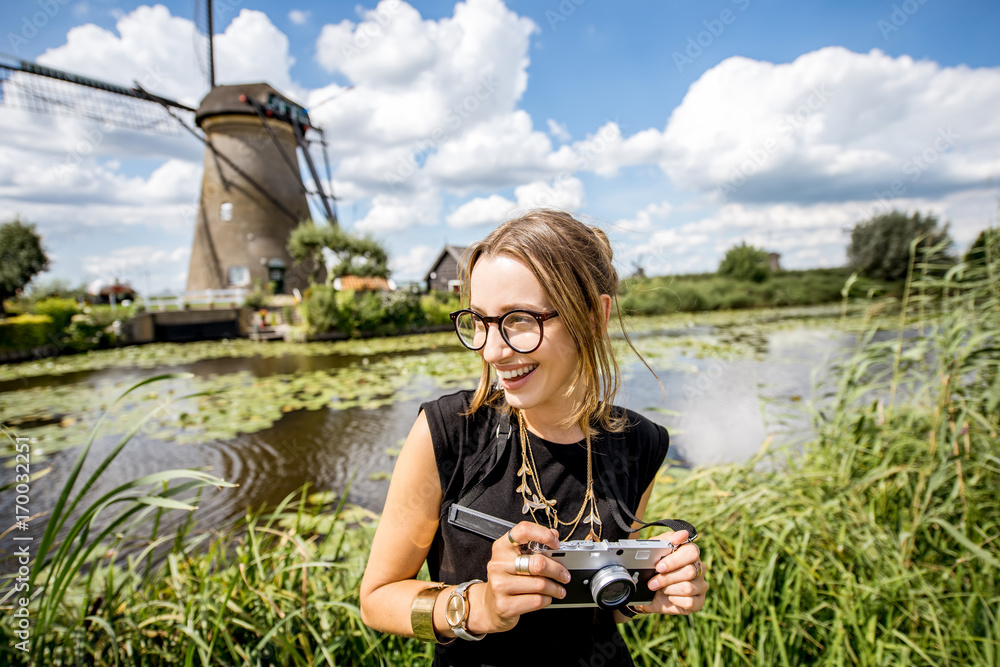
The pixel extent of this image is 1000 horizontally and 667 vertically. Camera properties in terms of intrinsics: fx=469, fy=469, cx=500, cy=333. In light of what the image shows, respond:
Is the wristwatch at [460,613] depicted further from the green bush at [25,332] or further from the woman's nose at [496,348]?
the green bush at [25,332]

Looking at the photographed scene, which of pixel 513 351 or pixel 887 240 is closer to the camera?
pixel 513 351

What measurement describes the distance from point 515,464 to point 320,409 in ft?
19.0

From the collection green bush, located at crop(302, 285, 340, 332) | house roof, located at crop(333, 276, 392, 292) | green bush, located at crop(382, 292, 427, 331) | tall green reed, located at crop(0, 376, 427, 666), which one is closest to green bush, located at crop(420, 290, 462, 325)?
green bush, located at crop(382, 292, 427, 331)

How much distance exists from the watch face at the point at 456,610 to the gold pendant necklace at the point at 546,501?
0.19 meters

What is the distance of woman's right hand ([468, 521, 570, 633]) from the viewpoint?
669mm

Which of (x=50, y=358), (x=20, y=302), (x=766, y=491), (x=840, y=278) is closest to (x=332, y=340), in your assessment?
(x=50, y=358)

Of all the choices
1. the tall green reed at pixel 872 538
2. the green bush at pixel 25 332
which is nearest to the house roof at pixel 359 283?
the green bush at pixel 25 332

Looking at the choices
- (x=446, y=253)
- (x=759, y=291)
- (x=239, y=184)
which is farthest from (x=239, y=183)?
(x=759, y=291)

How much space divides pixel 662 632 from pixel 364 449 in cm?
364

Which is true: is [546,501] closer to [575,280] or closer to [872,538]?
[575,280]

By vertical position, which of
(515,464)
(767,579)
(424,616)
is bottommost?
(767,579)

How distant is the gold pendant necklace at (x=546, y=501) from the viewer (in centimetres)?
91

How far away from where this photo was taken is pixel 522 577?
26.8 inches

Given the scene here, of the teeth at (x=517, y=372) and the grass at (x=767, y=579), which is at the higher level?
the teeth at (x=517, y=372)
